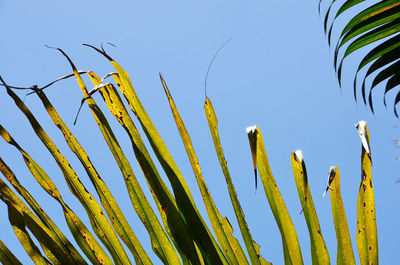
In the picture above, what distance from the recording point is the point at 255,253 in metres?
0.65

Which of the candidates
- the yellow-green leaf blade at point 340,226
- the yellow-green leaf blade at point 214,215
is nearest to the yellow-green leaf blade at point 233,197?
the yellow-green leaf blade at point 214,215

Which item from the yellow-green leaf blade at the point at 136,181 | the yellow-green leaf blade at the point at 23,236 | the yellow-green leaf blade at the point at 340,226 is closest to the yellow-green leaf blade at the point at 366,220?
the yellow-green leaf blade at the point at 340,226

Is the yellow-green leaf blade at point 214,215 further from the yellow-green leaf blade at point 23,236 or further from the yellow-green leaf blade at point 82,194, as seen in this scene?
the yellow-green leaf blade at point 23,236

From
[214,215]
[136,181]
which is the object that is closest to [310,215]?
[214,215]

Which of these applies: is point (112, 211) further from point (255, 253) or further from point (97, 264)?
point (255, 253)

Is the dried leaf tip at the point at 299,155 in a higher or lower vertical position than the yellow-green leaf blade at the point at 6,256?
higher

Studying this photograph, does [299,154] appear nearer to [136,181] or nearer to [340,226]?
[340,226]

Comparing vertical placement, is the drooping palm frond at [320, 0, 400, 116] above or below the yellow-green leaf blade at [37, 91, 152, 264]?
above

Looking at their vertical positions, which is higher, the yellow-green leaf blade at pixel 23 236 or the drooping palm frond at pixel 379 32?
the drooping palm frond at pixel 379 32

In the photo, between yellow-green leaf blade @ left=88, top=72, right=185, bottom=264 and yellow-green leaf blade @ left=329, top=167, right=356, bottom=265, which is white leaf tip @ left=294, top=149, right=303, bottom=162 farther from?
yellow-green leaf blade @ left=88, top=72, right=185, bottom=264

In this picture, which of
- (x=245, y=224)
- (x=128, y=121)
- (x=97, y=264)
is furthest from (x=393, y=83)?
(x=97, y=264)

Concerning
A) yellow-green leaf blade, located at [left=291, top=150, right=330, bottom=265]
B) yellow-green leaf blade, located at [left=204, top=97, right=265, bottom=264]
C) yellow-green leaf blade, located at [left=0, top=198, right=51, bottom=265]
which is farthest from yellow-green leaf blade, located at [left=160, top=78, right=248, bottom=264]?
yellow-green leaf blade, located at [left=0, top=198, right=51, bottom=265]

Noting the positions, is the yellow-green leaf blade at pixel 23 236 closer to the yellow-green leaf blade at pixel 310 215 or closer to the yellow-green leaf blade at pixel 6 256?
the yellow-green leaf blade at pixel 6 256

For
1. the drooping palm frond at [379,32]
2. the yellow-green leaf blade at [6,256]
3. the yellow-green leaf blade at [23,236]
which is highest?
the drooping palm frond at [379,32]
